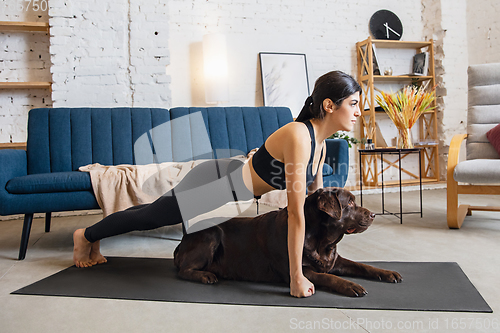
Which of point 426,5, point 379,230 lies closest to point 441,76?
point 426,5

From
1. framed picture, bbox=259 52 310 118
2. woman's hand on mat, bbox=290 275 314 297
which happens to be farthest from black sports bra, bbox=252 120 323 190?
framed picture, bbox=259 52 310 118

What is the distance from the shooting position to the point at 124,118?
305 cm

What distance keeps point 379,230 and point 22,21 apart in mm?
3890

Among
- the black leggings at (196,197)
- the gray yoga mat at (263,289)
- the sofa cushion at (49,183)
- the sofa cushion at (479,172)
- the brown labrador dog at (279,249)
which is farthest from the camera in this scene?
the sofa cushion at (479,172)

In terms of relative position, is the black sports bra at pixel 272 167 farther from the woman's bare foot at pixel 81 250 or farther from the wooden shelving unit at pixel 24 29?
the wooden shelving unit at pixel 24 29

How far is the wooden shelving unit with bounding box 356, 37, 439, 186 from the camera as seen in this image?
469 centimetres

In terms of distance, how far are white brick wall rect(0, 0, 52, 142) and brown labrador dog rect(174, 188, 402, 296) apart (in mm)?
2997

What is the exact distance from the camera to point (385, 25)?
501cm

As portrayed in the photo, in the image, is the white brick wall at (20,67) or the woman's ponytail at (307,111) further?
the white brick wall at (20,67)

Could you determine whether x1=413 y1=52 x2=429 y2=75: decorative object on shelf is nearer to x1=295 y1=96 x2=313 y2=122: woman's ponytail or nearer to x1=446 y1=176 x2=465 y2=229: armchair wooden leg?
x1=446 y1=176 x2=465 y2=229: armchair wooden leg

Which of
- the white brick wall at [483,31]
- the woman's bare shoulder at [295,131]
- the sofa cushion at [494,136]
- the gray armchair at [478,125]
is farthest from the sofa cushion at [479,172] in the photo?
the white brick wall at [483,31]

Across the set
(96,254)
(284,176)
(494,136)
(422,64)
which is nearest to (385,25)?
(422,64)

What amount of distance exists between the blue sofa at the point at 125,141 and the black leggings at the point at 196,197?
2.43ft

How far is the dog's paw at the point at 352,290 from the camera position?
1.41 metres
